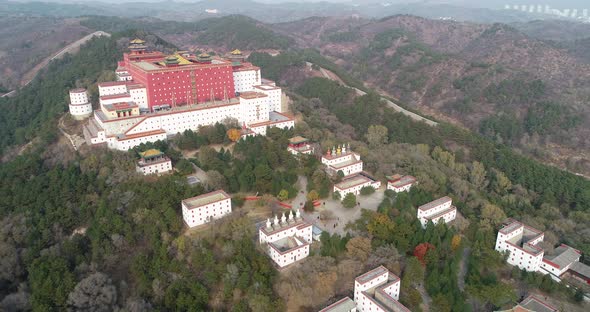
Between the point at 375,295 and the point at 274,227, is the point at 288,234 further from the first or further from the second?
the point at 375,295

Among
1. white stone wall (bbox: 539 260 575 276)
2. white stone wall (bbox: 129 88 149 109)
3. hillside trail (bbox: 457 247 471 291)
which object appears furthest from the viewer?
white stone wall (bbox: 129 88 149 109)

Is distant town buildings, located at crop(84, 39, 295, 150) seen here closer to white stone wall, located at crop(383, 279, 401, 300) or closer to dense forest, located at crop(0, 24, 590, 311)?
dense forest, located at crop(0, 24, 590, 311)

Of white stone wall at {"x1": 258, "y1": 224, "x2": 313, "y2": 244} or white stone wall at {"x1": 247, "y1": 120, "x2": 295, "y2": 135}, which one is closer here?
white stone wall at {"x1": 258, "y1": 224, "x2": 313, "y2": 244}

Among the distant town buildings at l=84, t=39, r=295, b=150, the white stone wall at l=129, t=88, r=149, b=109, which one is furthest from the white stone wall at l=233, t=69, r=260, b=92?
the white stone wall at l=129, t=88, r=149, b=109

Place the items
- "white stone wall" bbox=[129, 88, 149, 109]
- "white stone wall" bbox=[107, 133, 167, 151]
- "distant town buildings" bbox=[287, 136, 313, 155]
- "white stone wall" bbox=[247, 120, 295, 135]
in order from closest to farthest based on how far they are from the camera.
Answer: "white stone wall" bbox=[107, 133, 167, 151] < "distant town buildings" bbox=[287, 136, 313, 155] < "white stone wall" bbox=[129, 88, 149, 109] < "white stone wall" bbox=[247, 120, 295, 135]

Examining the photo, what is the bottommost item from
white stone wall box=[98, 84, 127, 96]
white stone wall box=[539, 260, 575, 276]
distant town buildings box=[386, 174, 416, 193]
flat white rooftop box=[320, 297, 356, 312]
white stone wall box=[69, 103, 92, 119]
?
white stone wall box=[539, 260, 575, 276]

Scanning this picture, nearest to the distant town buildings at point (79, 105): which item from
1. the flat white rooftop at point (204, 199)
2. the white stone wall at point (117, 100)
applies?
the white stone wall at point (117, 100)

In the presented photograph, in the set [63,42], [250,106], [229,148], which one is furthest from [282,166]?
[63,42]
